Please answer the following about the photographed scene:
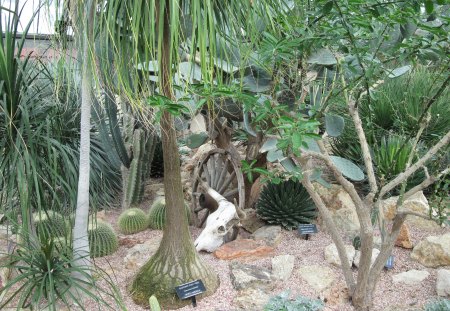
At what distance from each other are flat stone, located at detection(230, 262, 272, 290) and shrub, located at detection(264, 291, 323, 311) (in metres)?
0.26

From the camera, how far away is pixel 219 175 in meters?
3.89

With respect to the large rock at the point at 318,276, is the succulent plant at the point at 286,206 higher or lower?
higher

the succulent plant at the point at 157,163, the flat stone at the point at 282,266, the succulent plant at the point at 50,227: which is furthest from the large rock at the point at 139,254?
the succulent plant at the point at 157,163

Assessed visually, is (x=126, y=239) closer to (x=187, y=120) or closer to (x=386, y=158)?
(x=187, y=120)

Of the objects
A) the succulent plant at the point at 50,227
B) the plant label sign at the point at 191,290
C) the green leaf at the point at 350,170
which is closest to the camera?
the succulent plant at the point at 50,227

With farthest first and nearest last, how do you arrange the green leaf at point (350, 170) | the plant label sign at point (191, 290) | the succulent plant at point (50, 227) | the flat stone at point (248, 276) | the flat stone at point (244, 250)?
the flat stone at point (244, 250) → the green leaf at point (350, 170) → the flat stone at point (248, 276) → the plant label sign at point (191, 290) → the succulent plant at point (50, 227)

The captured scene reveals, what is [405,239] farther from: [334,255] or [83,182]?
[83,182]

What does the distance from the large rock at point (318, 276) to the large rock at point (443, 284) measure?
592 millimetres

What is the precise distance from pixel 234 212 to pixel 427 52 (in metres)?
1.61

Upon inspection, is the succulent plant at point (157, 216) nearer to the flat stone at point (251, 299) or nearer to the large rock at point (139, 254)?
the large rock at point (139, 254)

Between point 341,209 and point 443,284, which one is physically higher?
point 341,209

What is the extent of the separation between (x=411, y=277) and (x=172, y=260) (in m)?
1.49

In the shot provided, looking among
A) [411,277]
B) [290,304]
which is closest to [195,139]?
[290,304]

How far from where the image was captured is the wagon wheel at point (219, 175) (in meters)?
3.65
